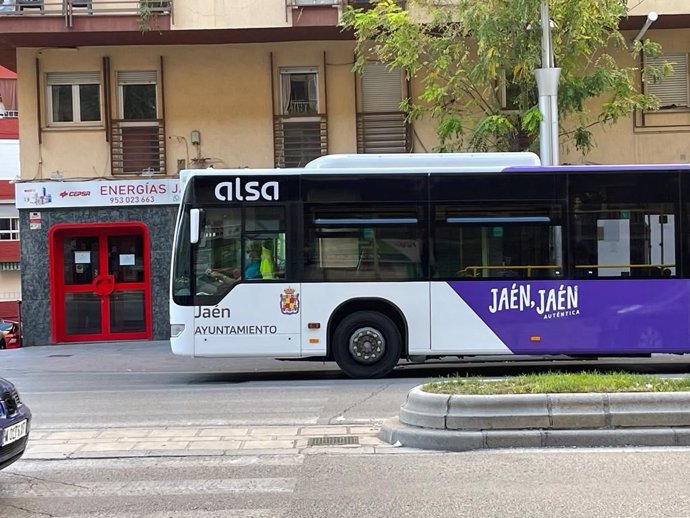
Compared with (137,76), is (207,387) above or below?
below

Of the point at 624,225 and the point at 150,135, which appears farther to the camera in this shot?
the point at 150,135

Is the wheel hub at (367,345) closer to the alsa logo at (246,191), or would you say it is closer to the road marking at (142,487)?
the alsa logo at (246,191)

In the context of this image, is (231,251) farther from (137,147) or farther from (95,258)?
(95,258)

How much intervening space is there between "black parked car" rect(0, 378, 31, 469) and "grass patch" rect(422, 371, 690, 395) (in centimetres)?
358

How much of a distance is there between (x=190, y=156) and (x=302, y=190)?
8.11 meters

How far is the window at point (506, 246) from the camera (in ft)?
35.3

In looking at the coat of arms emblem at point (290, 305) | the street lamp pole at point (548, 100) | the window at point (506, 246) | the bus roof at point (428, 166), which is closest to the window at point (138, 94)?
the bus roof at point (428, 166)

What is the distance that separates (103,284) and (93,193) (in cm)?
228

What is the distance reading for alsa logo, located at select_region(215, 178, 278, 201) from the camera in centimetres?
1088

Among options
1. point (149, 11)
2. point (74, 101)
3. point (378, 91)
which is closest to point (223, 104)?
point (149, 11)

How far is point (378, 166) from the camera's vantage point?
11016mm

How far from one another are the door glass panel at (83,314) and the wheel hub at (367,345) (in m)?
9.77

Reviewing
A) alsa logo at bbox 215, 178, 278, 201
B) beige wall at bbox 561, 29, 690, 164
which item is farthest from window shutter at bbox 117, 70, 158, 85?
beige wall at bbox 561, 29, 690, 164

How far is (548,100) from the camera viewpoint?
13391 millimetres
